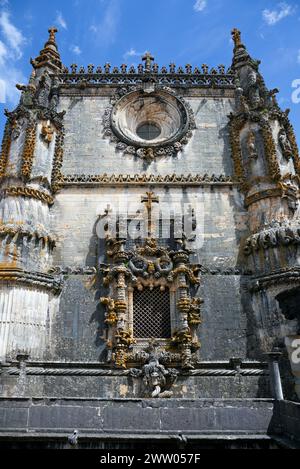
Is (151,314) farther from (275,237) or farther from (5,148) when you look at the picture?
(5,148)

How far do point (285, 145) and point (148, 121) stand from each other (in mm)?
6326

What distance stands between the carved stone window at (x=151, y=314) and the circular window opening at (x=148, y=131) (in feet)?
25.5

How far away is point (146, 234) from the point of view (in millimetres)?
15156

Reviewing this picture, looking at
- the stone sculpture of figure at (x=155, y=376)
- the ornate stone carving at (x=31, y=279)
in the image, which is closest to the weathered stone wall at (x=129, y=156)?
the ornate stone carving at (x=31, y=279)

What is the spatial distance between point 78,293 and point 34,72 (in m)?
11.6

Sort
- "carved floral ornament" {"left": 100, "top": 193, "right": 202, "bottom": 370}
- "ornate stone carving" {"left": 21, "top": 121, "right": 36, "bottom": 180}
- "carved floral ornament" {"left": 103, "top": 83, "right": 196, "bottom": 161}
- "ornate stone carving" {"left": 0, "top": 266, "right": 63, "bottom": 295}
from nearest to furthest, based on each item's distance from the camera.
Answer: "carved floral ornament" {"left": 100, "top": 193, "right": 202, "bottom": 370}, "ornate stone carving" {"left": 0, "top": 266, "right": 63, "bottom": 295}, "ornate stone carving" {"left": 21, "top": 121, "right": 36, "bottom": 180}, "carved floral ornament" {"left": 103, "top": 83, "right": 196, "bottom": 161}

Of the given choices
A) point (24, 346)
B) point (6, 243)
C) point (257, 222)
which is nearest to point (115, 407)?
point (24, 346)

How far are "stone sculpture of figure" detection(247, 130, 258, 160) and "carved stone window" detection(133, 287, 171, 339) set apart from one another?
21.0ft

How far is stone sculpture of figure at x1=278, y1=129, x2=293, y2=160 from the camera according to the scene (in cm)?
1620

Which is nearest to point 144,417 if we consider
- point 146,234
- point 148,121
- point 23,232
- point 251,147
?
point 146,234

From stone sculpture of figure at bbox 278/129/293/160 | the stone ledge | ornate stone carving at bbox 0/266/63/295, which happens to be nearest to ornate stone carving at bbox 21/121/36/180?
ornate stone carving at bbox 0/266/63/295

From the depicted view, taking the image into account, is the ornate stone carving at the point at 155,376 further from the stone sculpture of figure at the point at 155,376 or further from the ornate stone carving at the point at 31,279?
the ornate stone carving at the point at 31,279

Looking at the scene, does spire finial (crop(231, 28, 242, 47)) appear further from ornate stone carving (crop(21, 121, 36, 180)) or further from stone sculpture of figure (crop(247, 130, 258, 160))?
ornate stone carving (crop(21, 121, 36, 180))

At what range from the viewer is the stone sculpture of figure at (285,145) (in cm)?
1620
